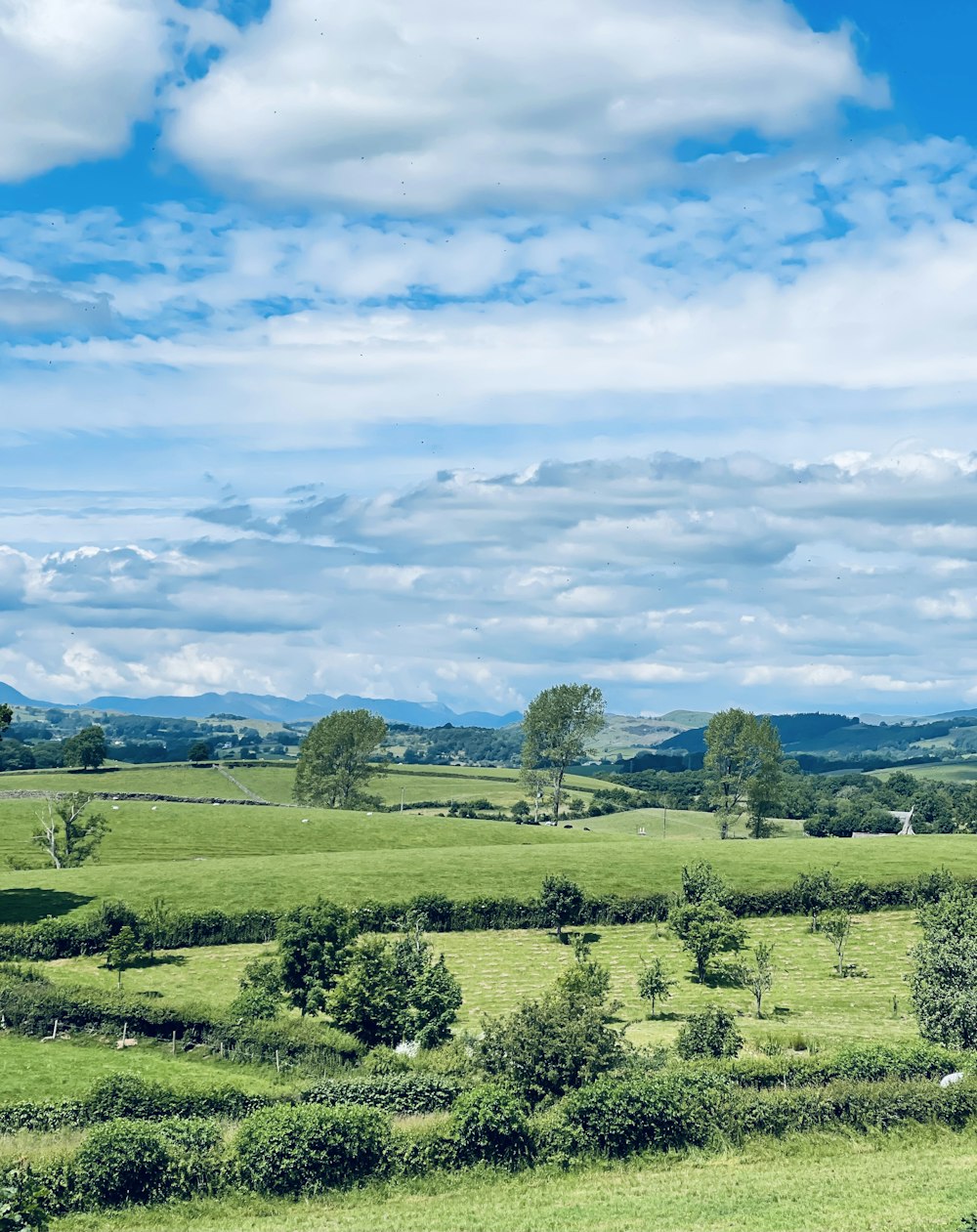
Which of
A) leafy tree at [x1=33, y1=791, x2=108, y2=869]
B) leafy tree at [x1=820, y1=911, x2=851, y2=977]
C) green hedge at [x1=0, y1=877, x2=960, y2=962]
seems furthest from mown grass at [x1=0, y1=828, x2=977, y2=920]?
leafy tree at [x1=820, y1=911, x2=851, y2=977]

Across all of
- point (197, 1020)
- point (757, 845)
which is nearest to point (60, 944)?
point (197, 1020)

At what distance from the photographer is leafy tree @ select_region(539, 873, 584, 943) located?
100938 mm

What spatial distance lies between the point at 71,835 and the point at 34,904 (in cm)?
2959

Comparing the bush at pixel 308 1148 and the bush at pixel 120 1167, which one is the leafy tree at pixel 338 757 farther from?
the bush at pixel 120 1167

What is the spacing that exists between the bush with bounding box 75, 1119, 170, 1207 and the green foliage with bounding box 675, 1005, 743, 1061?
28227 millimetres

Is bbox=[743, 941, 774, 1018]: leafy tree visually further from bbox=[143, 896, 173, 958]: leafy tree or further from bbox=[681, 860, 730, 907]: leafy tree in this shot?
bbox=[143, 896, 173, 958]: leafy tree

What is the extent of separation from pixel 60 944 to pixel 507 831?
7132 centimetres

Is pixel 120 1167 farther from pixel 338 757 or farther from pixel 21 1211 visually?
pixel 338 757

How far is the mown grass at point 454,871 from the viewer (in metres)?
104

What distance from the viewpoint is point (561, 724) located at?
18450 centimetres

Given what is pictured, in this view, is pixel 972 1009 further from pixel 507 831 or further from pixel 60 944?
pixel 507 831

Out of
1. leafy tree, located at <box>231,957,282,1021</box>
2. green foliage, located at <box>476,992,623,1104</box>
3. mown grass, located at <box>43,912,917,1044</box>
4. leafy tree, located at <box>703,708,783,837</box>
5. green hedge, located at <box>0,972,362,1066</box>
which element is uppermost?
leafy tree, located at <box>703,708,783,837</box>

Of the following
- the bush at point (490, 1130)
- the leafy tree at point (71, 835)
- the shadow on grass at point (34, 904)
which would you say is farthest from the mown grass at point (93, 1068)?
the leafy tree at point (71, 835)

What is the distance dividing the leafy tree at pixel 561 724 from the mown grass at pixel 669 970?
79.0 m
